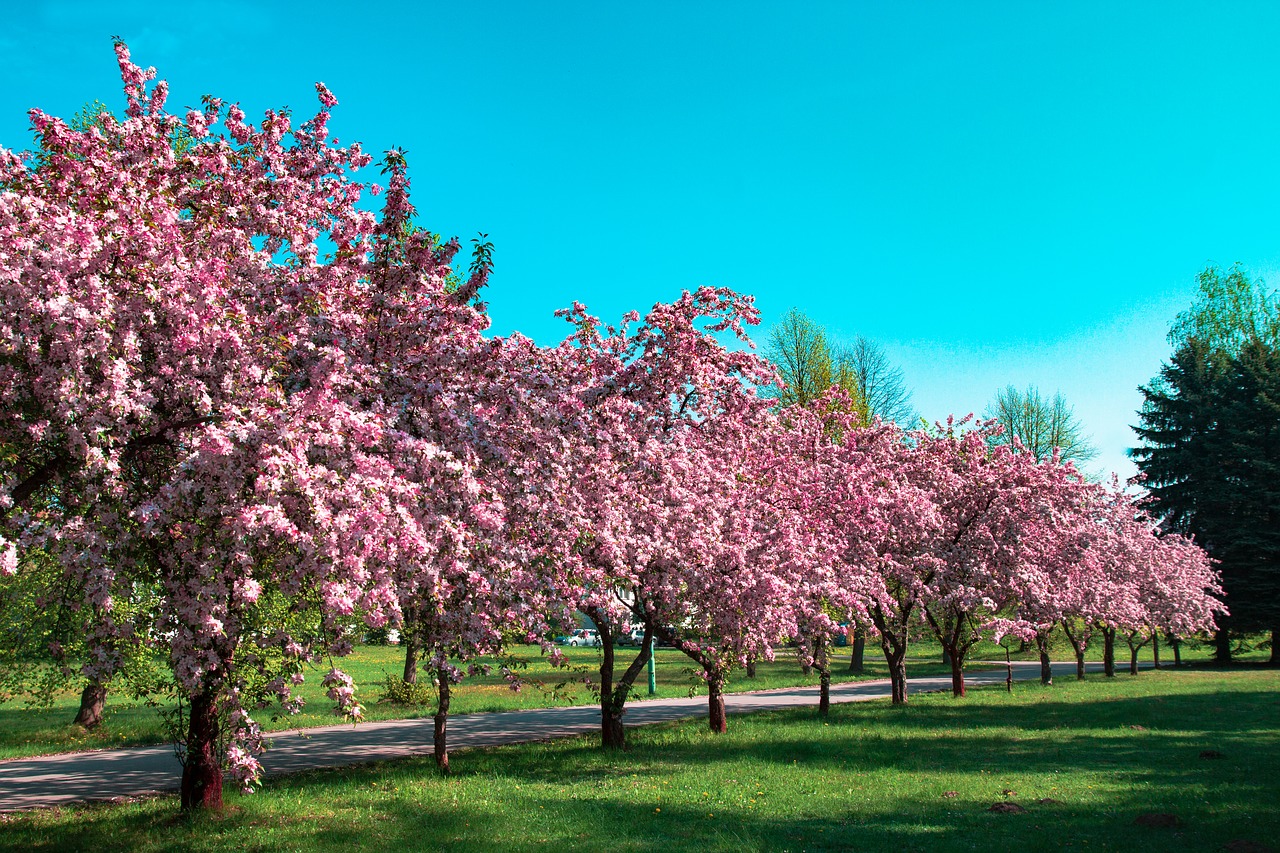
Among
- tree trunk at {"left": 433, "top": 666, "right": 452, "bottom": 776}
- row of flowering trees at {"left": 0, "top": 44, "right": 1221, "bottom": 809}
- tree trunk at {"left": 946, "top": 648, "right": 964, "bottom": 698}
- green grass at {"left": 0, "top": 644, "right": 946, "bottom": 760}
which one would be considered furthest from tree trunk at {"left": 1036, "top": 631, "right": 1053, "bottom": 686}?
tree trunk at {"left": 433, "top": 666, "right": 452, "bottom": 776}

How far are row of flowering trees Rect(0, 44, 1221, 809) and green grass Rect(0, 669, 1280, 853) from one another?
4.06ft

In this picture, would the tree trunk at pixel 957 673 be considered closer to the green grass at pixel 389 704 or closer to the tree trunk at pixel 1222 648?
the green grass at pixel 389 704

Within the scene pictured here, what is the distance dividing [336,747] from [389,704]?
941cm

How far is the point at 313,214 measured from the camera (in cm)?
1170

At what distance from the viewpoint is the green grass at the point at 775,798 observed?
33.1 feet

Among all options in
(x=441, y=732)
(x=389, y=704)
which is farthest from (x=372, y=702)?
(x=441, y=732)

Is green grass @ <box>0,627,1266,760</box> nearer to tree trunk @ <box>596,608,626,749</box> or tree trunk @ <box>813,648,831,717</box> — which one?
tree trunk @ <box>596,608,626,749</box>

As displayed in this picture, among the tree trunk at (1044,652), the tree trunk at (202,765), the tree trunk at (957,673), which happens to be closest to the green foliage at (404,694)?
the tree trunk at (202,765)

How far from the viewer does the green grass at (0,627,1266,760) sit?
20391 mm

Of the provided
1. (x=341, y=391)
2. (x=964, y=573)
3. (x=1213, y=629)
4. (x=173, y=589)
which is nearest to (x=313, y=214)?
(x=341, y=391)

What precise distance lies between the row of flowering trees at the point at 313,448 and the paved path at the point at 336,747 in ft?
11.4

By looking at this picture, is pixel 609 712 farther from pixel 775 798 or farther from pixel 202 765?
pixel 202 765

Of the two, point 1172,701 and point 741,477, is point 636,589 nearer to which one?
point 741,477

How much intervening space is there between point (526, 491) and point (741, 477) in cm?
821
